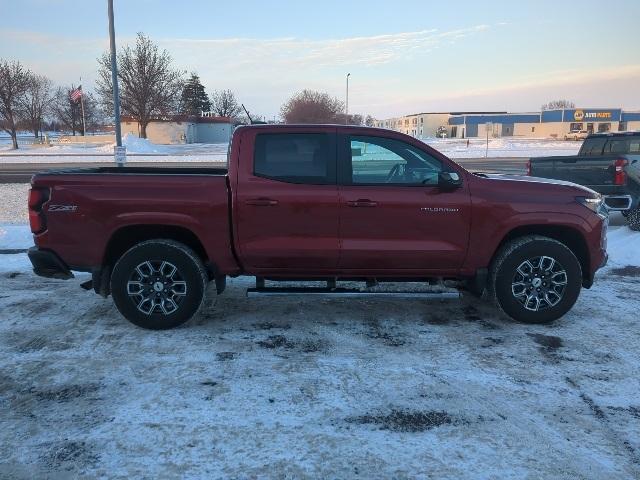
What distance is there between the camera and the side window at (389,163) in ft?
16.0

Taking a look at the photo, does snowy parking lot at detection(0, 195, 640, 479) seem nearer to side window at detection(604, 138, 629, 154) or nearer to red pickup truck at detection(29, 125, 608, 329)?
red pickup truck at detection(29, 125, 608, 329)

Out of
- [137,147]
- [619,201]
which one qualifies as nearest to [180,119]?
[137,147]

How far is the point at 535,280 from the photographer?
499cm

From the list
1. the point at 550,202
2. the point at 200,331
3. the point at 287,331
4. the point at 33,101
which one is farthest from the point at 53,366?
the point at 33,101

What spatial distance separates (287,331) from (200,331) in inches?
31.8

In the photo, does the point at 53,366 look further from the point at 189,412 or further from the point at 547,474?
the point at 547,474

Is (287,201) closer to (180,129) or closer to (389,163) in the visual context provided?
(389,163)

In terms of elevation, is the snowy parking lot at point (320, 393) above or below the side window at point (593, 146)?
below

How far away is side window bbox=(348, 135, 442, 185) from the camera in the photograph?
193 inches

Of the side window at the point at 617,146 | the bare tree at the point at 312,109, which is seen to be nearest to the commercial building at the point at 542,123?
the bare tree at the point at 312,109

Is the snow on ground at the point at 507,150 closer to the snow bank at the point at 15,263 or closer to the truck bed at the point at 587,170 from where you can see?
the truck bed at the point at 587,170

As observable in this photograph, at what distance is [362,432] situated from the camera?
319cm

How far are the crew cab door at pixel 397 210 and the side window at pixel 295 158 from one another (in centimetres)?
15

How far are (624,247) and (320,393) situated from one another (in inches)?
260
